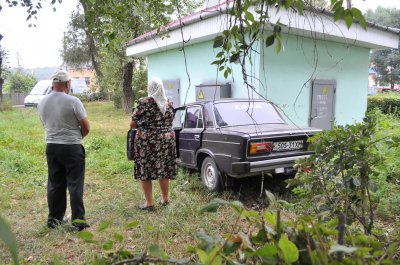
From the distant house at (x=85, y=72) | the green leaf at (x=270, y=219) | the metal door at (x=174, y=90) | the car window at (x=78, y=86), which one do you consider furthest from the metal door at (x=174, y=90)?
the car window at (x=78, y=86)

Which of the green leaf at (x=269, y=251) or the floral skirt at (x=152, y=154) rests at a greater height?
the green leaf at (x=269, y=251)

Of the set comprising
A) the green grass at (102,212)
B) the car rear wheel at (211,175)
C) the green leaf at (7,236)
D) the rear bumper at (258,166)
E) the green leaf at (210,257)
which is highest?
the green leaf at (7,236)

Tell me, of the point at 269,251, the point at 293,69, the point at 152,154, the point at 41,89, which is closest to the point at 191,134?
the point at 152,154

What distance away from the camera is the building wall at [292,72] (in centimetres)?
809

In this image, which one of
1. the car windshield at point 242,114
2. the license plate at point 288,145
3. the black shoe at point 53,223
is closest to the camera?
the black shoe at point 53,223

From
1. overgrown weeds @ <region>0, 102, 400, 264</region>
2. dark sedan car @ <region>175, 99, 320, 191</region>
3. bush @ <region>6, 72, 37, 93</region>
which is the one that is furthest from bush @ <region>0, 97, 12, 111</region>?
bush @ <region>6, 72, 37, 93</region>

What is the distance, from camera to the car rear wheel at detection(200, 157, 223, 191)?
5.21 m

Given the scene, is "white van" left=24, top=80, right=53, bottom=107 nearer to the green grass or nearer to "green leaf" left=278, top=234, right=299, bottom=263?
the green grass

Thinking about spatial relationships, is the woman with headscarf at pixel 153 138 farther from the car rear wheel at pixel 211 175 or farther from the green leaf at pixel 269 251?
the green leaf at pixel 269 251

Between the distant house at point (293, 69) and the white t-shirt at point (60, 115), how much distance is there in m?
3.75

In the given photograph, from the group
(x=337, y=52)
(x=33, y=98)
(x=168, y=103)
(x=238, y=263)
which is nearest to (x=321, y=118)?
(x=337, y=52)

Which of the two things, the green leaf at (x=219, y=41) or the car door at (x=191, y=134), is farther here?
the car door at (x=191, y=134)

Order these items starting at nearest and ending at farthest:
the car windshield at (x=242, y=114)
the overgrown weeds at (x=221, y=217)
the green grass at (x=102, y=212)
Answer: the overgrown weeds at (x=221, y=217)
the green grass at (x=102, y=212)
the car windshield at (x=242, y=114)

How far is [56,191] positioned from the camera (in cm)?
398
